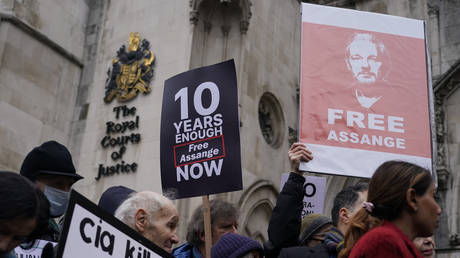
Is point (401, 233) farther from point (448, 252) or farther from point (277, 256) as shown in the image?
point (448, 252)

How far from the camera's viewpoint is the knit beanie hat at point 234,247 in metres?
3.85

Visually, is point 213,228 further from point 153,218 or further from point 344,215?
point 344,215

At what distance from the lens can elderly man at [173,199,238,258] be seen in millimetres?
4535

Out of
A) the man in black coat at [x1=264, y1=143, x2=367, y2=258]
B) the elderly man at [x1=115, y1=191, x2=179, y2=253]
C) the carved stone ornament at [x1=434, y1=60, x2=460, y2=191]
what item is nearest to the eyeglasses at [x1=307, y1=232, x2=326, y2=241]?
the man in black coat at [x1=264, y1=143, x2=367, y2=258]

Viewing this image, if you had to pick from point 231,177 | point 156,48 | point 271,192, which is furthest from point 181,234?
point 231,177

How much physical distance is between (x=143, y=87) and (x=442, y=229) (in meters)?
7.36

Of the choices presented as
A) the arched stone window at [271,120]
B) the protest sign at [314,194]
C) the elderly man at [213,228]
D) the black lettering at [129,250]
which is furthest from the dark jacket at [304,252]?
the arched stone window at [271,120]

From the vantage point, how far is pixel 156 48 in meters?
13.2

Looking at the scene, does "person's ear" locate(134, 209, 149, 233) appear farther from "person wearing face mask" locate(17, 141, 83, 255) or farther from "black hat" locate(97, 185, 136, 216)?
"person wearing face mask" locate(17, 141, 83, 255)

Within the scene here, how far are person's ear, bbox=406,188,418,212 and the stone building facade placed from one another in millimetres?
8792

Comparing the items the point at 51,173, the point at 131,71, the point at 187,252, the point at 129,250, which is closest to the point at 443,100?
the point at 131,71

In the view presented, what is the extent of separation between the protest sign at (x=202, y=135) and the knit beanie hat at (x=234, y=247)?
0.98 m

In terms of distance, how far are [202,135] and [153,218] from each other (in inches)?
61.5

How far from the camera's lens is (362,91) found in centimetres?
512
